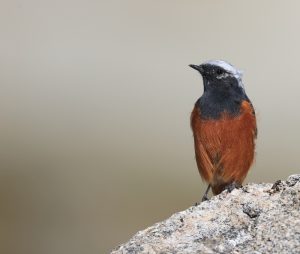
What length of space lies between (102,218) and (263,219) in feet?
32.7

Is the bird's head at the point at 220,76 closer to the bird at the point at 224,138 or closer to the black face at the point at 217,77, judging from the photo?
the black face at the point at 217,77

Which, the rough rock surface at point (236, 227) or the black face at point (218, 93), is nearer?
the rough rock surface at point (236, 227)

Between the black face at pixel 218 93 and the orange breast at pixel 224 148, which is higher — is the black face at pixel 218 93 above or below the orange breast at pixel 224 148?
above

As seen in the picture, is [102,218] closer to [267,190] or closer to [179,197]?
[179,197]

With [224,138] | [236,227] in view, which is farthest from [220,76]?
Result: [236,227]

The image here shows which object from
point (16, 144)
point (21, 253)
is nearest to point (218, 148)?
point (21, 253)

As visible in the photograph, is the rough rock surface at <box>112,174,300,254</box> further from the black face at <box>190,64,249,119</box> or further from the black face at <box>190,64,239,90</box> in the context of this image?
the black face at <box>190,64,239,90</box>

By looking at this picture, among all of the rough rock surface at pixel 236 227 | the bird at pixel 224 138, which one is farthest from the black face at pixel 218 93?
the rough rock surface at pixel 236 227

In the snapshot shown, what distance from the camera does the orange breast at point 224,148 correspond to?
9.66 meters

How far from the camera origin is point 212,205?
682cm

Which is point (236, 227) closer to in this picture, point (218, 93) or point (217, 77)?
point (218, 93)

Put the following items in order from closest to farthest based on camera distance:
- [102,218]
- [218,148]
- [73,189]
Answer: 1. [218,148]
2. [102,218]
3. [73,189]

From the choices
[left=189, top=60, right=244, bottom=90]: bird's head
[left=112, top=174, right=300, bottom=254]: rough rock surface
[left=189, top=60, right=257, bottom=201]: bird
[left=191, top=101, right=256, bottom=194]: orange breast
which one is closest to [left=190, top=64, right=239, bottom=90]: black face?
[left=189, top=60, right=244, bottom=90]: bird's head

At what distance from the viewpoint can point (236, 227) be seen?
250 inches
